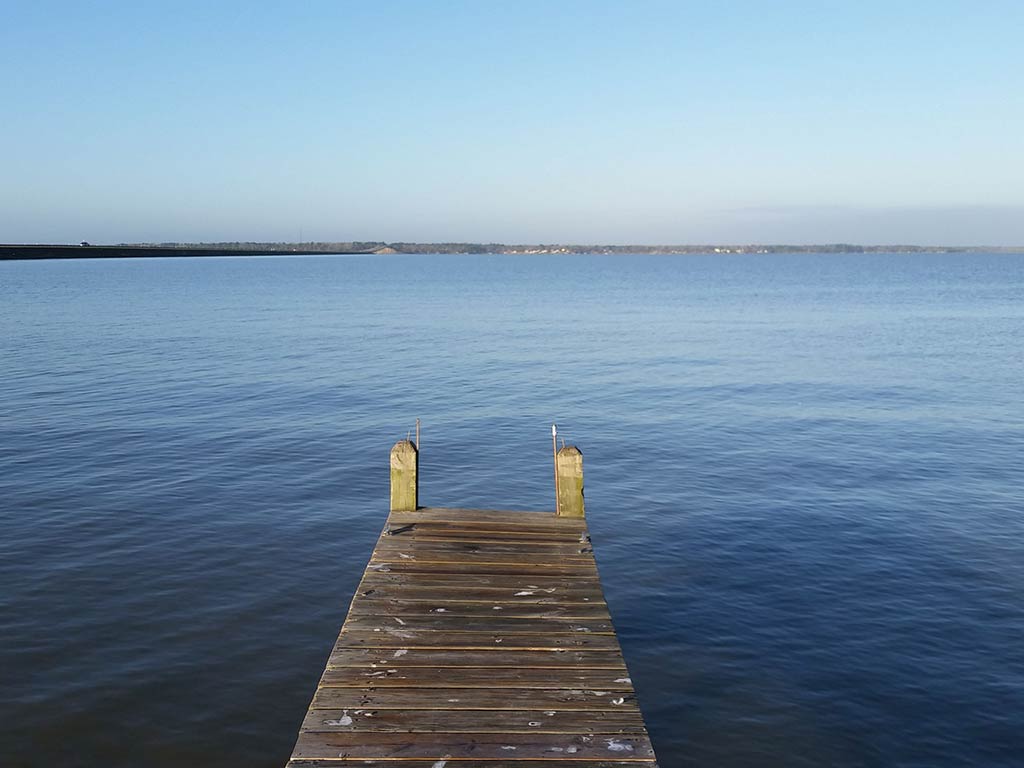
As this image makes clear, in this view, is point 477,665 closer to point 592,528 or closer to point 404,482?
point 404,482

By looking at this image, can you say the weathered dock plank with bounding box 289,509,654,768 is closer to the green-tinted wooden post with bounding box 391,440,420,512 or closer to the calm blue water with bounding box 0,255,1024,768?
the green-tinted wooden post with bounding box 391,440,420,512

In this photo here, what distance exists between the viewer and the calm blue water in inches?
426

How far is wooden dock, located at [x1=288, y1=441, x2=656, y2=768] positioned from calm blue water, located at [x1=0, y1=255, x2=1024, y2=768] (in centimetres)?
227

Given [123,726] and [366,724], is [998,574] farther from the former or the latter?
[123,726]

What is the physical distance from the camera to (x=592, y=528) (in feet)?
60.1

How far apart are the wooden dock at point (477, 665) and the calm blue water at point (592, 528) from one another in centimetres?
227

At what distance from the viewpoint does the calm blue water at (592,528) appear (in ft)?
35.5

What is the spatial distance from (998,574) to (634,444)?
39.0 ft

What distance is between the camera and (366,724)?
7.20 m

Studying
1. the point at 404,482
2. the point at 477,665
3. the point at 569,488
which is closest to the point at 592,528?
the point at 569,488

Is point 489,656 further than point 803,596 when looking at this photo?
No

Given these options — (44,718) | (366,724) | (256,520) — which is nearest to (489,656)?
(366,724)

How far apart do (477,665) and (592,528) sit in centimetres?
1024

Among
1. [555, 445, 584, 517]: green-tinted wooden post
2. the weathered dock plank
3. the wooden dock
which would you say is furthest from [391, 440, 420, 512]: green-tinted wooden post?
[555, 445, 584, 517]: green-tinted wooden post
